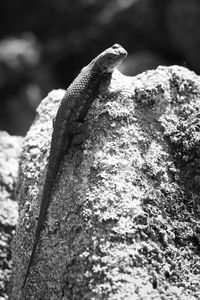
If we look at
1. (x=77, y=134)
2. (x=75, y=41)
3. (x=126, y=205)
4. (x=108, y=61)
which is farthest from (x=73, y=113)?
(x=75, y=41)

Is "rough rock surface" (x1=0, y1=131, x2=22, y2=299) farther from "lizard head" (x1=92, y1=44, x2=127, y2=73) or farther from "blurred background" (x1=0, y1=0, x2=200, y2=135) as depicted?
"blurred background" (x1=0, y1=0, x2=200, y2=135)

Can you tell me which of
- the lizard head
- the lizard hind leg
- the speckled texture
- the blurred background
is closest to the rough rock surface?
the speckled texture

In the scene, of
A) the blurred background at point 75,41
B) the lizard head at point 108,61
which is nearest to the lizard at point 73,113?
the lizard head at point 108,61

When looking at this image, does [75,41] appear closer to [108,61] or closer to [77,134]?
[108,61]

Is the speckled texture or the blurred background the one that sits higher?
the blurred background

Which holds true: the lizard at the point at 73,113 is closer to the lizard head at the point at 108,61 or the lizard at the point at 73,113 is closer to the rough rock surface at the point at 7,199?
the lizard head at the point at 108,61
